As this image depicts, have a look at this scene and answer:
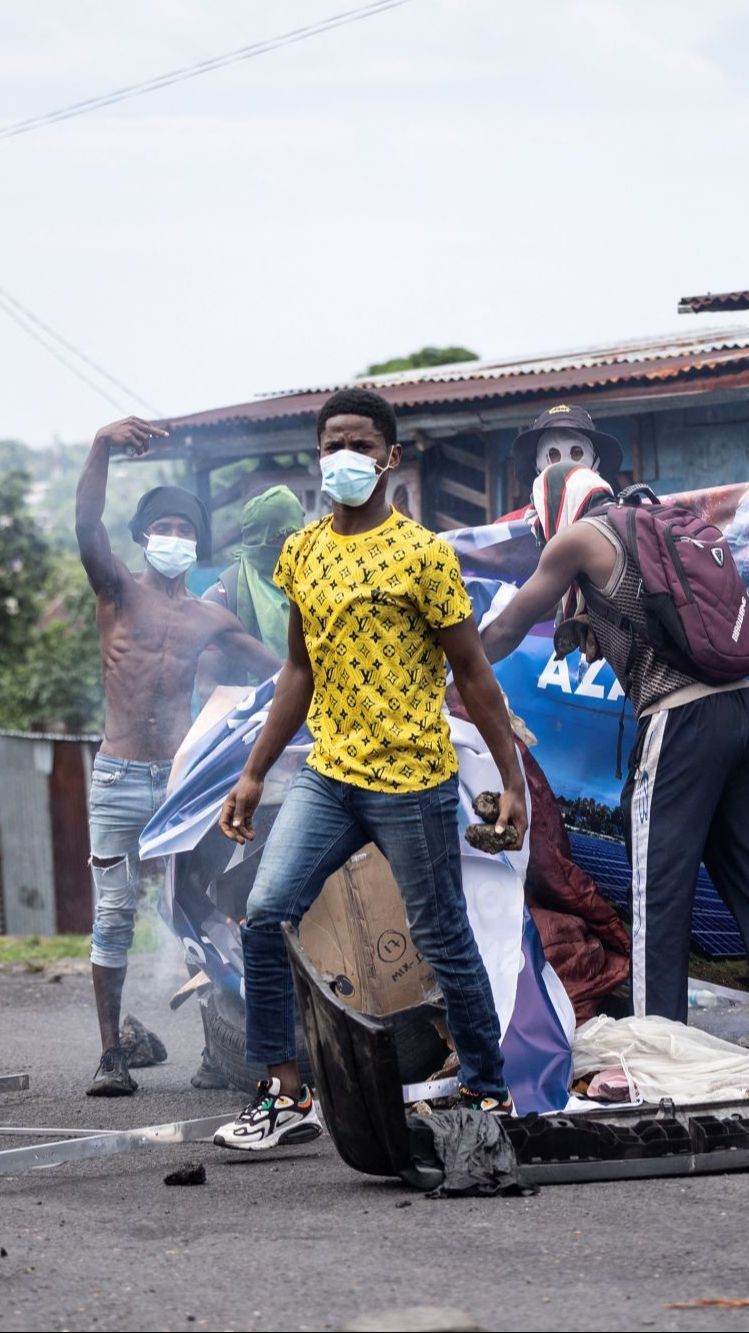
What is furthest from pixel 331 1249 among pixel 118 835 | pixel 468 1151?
pixel 118 835

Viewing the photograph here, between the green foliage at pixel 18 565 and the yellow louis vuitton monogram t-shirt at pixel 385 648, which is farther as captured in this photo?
the green foliage at pixel 18 565

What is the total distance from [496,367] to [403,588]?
10015 mm

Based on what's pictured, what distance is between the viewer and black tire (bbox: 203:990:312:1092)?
585 centimetres

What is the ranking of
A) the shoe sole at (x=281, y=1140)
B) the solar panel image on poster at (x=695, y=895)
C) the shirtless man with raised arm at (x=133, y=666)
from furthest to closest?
the shirtless man with raised arm at (x=133, y=666), the solar panel image on poster at (x=695, y=895), the shoe sole at (x=281, y=1140)

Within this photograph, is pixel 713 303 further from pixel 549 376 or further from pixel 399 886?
pixel 399 886

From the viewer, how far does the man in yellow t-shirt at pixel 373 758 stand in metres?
4.43

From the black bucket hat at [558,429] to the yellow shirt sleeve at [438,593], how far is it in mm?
2004

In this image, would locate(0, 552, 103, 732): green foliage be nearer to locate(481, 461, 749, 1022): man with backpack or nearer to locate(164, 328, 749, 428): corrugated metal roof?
locate(164, 328, 749, 428): corrugated metal roof

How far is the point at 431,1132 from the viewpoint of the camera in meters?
4.18

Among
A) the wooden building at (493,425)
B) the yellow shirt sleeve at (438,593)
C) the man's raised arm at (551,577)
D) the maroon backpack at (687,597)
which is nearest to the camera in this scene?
the yellow shirt sleeve at (438,593)

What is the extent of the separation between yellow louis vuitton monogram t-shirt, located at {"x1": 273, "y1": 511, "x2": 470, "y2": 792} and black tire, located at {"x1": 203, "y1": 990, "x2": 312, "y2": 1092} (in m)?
1.68

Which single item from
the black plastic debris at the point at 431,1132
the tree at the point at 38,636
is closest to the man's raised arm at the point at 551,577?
the black plastic debris at the point at 431,1132

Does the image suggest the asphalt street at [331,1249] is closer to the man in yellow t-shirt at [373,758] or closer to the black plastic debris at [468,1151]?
the black plastic debris at [468,1151]

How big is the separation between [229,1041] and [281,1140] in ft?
4.45
